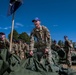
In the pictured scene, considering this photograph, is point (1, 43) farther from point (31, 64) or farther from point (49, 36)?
point (31, 64)

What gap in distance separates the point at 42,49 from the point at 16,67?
3406 millimetres

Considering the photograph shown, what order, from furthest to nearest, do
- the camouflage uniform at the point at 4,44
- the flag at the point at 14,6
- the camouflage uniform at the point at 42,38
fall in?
the flag at the point at 14,6, the camouflage uniform at the point at 42,38, the camouflage uniform at the point at 4,44

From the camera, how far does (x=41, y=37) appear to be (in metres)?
8.53

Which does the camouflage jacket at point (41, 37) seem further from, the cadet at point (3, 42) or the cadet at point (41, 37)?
the cadet at point (3, 42)

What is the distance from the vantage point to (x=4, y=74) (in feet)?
17.2

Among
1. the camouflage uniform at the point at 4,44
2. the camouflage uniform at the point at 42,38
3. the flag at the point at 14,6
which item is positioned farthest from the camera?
the flag at the point at 14,6

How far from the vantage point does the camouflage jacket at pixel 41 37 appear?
837 centimetres

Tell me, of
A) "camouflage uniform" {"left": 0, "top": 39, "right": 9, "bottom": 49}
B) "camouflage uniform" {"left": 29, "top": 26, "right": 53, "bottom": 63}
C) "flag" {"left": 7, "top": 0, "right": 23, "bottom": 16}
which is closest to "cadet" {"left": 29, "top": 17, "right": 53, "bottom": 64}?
"camouflage uniform" {"left": 29, "top": 26, "right": 53, "bottom": 63}

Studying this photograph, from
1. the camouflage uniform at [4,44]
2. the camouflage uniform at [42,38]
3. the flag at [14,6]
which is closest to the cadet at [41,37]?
the camouflage uniform at [42,38]

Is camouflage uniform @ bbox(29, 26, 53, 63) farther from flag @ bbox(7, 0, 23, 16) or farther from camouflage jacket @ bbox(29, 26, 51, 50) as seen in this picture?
flag @ bbox(7, 0, 23, 16)

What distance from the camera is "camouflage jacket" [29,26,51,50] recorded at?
837 cm

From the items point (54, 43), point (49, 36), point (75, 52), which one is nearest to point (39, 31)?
point (49, 36)

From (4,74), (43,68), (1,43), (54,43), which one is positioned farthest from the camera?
(54,43)

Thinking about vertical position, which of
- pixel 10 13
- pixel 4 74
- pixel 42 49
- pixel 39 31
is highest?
pixel 10 13
